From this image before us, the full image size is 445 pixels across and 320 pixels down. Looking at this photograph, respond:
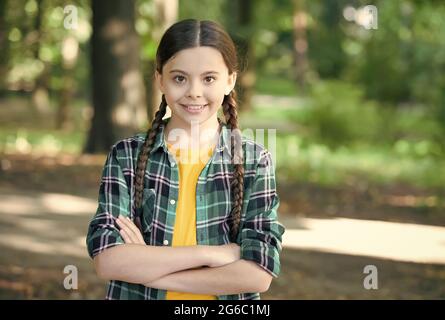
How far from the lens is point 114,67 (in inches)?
535

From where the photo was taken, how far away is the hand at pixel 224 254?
2344 mm

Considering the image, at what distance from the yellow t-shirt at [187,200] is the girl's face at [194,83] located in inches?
4.0

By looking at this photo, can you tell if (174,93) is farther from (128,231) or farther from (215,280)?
(215,280)

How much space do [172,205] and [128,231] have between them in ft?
0.49

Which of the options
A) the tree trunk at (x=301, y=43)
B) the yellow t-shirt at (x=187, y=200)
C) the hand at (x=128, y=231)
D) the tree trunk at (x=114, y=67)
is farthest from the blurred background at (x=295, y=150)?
the tree trunk at (x=301, y=43)

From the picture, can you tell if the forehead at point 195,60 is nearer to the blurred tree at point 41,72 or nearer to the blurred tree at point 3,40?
the blurred tree at point 3,40

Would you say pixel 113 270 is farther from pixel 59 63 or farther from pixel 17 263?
pixel 59 63

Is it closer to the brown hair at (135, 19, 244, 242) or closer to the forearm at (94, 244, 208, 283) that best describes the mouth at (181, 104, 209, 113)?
the brown hair at (135, 19, 244, 242)

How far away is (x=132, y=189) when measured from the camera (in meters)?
2.40

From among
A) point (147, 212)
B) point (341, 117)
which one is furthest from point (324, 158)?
point (147, 212)

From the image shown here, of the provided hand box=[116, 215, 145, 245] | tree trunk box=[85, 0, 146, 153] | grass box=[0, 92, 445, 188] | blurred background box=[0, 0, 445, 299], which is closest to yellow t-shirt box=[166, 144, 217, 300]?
hand box=[116, 215, 145, 245]

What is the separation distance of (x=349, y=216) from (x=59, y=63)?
14.6m
